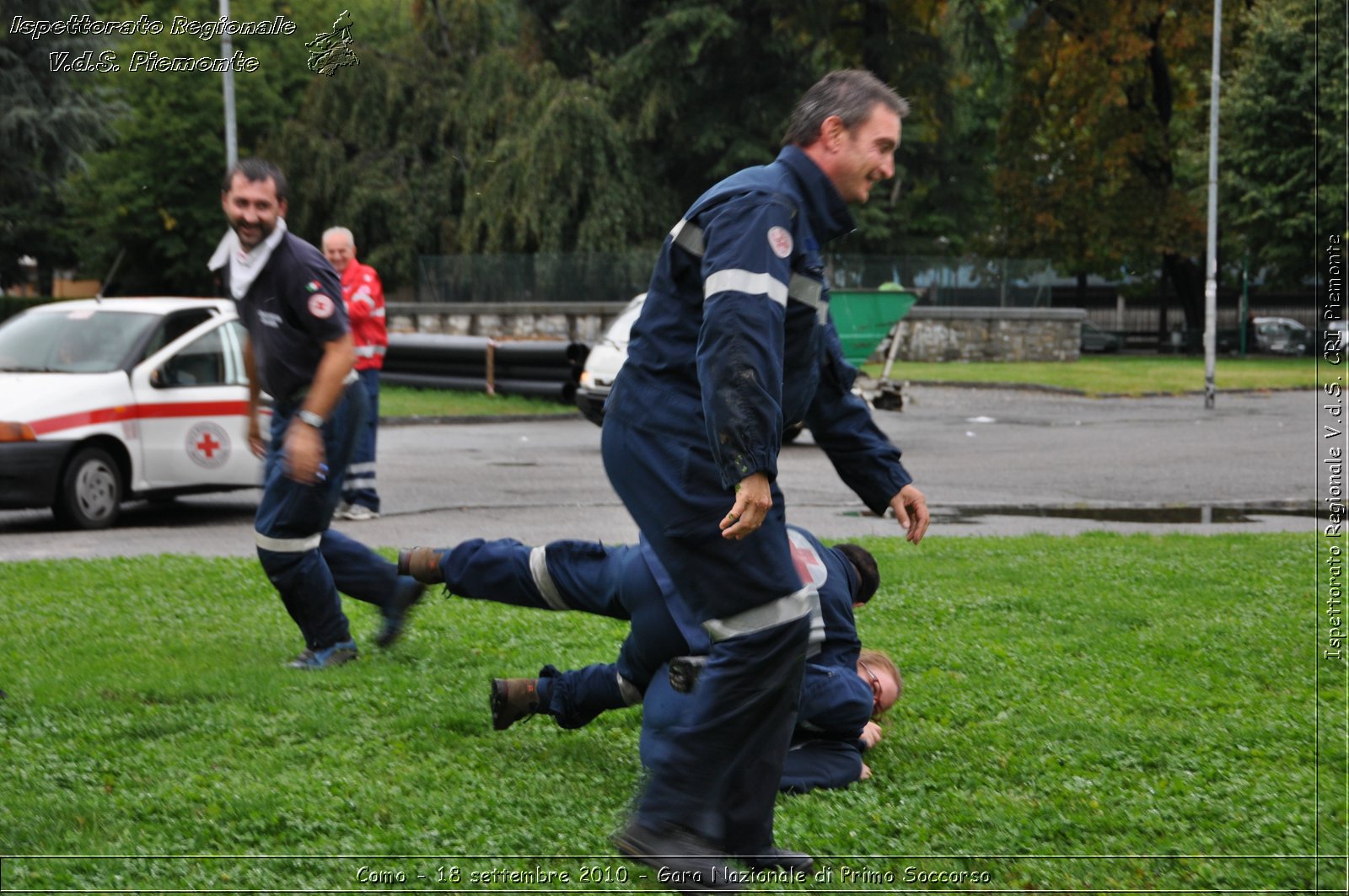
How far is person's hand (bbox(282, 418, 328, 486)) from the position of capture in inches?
211

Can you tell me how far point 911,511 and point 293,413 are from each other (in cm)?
253

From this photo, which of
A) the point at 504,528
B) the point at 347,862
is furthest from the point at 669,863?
the point at 504,528

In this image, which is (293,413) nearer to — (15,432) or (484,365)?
(15,432)

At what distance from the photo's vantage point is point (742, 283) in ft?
11.4

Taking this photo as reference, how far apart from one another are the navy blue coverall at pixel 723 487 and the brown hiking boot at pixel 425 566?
4.40ft

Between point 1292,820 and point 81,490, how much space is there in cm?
872

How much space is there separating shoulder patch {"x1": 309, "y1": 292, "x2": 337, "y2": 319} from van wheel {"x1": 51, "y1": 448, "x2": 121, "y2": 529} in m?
5.66

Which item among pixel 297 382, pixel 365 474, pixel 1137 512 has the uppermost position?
pixel 297 382

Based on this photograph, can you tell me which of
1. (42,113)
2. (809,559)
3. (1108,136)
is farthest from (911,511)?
(1108,136)

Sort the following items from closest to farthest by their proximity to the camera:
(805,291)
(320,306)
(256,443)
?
(805,291), (320,306), (256,443)

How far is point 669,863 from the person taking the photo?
12.0ft

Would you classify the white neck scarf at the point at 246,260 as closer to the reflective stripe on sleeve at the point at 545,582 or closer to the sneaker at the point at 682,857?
A: the reflective stripe on sleeve at the point at 545,582

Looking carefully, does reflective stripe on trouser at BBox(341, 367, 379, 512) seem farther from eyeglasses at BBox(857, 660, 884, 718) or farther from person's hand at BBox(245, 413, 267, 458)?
eyeglasses at BBox(857, 660, 884, 718)

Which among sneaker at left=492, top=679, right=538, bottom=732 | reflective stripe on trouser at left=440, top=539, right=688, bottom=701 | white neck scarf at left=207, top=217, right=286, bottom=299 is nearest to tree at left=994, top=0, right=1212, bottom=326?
white neck scarf at left=207, top=217, right=286, bottom=299
